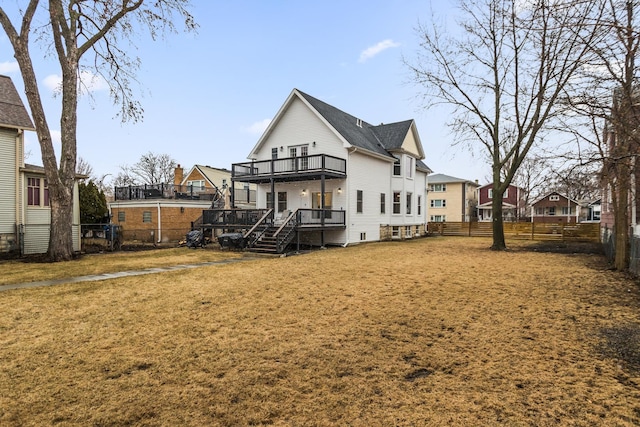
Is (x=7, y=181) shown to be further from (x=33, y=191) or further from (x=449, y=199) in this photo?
(x=449, y=199)

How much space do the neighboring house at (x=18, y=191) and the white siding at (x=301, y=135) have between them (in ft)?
39.0

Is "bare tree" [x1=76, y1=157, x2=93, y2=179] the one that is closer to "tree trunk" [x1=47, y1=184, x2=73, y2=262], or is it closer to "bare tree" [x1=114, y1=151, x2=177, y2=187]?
"bare tree" [x1=114, y1=151, x2=177, y2=187]

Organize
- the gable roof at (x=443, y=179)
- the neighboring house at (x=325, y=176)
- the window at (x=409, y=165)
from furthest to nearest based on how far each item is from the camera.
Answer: the gable roof at (x=443, y=179) → the window at (x=409, y=165) → the neighboring house at (x=325, y=176)

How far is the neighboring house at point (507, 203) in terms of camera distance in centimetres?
4922

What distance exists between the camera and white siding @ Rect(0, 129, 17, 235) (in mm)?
14133

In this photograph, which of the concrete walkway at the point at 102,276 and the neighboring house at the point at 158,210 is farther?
the neighboring house at the point at 158,210

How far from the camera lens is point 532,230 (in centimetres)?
2642

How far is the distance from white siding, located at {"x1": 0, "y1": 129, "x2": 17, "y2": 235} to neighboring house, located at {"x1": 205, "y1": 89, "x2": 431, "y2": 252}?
27.5 ft

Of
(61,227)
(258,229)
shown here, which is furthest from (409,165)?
(61,227)

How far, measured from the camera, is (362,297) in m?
7.52

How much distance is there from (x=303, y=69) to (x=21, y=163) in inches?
712

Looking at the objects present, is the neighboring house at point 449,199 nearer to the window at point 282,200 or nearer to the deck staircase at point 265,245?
the window at point 282,200

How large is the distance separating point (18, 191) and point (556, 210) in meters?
57.0

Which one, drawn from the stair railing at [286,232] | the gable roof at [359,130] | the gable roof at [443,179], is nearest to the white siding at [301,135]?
the gable roof at [359,130]
